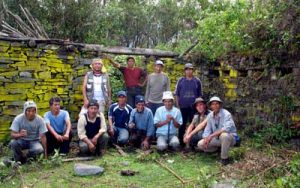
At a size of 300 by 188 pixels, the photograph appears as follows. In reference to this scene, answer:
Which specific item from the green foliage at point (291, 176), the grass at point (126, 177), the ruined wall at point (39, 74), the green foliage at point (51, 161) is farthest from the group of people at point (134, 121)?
the green foliage at point (291, 176)

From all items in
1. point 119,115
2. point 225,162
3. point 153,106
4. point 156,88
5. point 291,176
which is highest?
point 156,88

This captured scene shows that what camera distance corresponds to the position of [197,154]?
267 inches

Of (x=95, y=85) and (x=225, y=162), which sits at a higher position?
(x=95, y=85)

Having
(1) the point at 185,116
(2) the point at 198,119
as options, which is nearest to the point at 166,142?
(2) the point at 198,119

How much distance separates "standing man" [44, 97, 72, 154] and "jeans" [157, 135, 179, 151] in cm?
158

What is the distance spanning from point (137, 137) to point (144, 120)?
368 mm

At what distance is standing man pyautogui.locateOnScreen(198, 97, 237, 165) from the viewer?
6047 mm

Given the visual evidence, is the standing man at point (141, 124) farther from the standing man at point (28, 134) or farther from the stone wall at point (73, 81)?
the standing man at point (28, 134)

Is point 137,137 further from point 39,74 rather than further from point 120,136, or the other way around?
point 39,74

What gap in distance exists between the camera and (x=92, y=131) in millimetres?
6688

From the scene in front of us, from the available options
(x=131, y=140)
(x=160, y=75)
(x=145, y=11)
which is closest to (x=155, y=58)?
(x=160, y=75)

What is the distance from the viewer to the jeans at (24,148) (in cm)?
596

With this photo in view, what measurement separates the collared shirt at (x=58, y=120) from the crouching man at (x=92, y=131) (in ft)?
0.97

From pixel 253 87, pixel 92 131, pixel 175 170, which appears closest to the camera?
pixel 175 170
